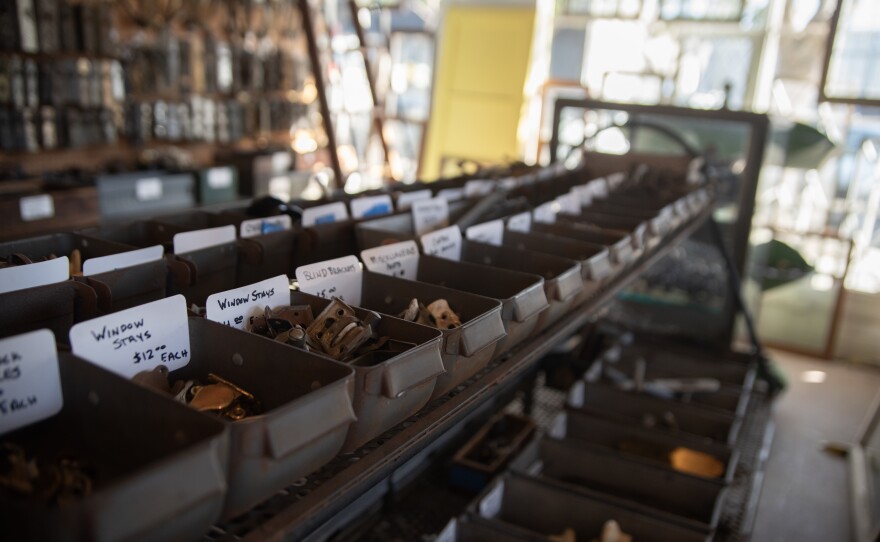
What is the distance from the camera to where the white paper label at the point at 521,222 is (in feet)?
6.40

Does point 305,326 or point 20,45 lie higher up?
point 20,45

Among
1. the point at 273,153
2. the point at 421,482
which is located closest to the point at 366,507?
the point at 421,482

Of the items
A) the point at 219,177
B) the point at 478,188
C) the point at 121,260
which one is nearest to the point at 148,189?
the point at 219,177

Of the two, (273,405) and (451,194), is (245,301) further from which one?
(451,194)

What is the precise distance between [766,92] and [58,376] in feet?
19.1

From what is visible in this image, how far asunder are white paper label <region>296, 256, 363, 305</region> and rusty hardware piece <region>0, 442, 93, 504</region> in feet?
1.74

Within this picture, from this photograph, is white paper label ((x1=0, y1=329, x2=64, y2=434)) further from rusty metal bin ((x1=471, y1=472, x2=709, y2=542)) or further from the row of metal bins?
rusty metal bin ((x1=471, y1=472, x2=709, y2=542))

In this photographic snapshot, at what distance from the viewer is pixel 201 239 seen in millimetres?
1484

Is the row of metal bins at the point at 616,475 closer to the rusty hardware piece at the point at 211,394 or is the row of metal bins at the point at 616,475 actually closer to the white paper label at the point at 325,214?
the white paper label at the point at 325,214

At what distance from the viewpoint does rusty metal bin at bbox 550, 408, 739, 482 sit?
2.65 m

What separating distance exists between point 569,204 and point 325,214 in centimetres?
100

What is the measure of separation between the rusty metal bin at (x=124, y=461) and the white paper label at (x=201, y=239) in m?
0.56

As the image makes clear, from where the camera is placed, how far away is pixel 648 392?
314 cm

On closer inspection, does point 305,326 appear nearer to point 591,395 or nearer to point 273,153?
point 591,395
